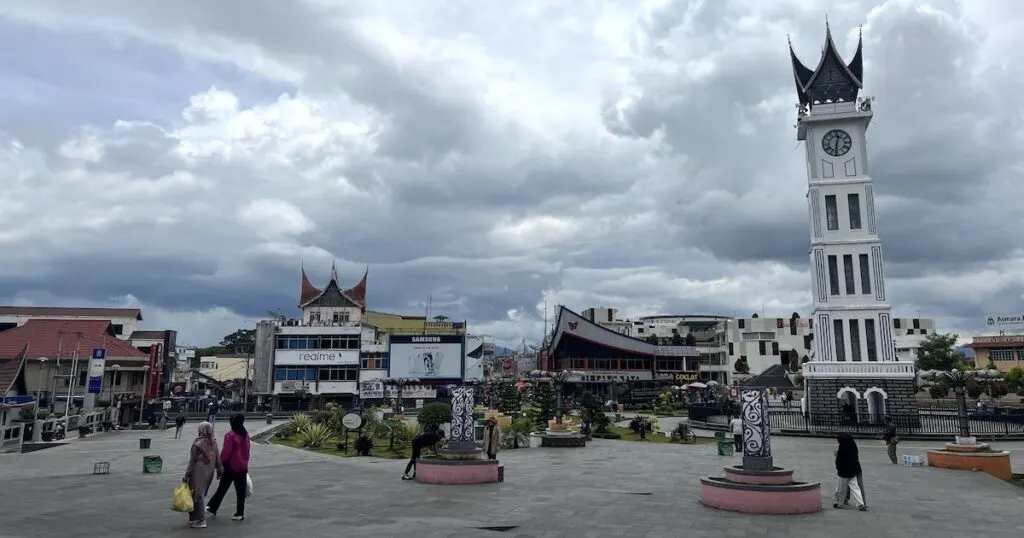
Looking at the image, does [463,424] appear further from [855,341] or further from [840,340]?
[855,341]

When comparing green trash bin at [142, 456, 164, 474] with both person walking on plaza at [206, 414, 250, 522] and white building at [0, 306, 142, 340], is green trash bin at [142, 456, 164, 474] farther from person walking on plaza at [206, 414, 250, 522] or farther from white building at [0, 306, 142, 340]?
white building at [0, 306, 142, 340]

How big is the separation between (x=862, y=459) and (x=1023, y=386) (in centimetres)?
4364

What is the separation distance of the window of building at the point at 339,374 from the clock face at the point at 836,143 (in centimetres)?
5395

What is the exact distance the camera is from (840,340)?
40.7 meters

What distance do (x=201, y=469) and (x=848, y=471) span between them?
11963 millimetres

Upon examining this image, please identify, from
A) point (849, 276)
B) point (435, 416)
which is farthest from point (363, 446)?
point (849, 276)

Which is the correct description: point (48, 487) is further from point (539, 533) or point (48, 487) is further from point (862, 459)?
point (862, 459)

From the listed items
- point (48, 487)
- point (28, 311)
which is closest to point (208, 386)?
point (28, 311)

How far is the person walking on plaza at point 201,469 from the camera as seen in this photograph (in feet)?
34.4

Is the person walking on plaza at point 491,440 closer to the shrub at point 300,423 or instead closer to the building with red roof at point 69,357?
the shrub at point 300,423

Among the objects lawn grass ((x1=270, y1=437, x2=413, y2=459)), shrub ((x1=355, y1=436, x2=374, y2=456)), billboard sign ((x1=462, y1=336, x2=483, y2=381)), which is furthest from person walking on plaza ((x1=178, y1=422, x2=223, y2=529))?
billboard sign ((x1=462, y1=336, x2=483, y2=381))

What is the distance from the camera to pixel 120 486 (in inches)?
640

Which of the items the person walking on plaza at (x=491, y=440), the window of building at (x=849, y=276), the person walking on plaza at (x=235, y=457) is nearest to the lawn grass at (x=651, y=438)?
the window of building at (x=849, y=276)

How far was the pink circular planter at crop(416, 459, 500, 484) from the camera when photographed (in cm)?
1628
